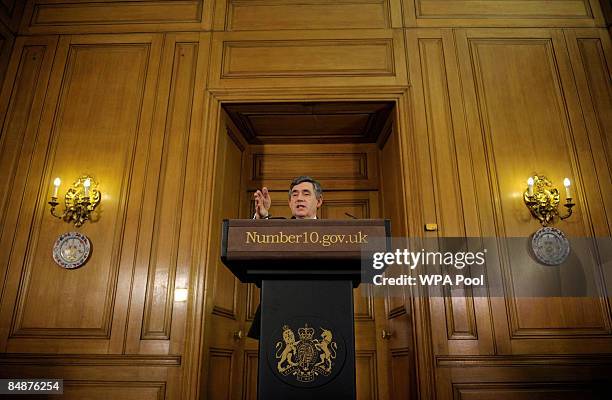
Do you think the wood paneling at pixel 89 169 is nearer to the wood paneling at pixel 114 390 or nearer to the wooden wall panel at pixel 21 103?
the wooden wall panel at pixel 21 103

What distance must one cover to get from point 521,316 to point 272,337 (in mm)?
2340

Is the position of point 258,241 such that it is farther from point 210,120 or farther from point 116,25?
point 116,25

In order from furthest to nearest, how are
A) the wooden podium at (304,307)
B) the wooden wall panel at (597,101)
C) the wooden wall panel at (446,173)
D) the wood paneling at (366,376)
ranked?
the wood paneling at (366,376), the wooden wall panel at (597,101), the wooden wall panel at (446,173), the wooden podium at (304,307)

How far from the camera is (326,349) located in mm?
1240

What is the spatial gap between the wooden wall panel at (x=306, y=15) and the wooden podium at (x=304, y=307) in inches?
118

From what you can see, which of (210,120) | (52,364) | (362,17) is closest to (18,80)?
(210,120)

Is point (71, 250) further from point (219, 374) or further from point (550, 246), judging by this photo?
point (550, 246)

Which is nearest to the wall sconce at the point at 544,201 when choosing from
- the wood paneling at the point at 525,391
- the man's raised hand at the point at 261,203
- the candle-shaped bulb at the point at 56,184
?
the wood paneling at the point at 525,391

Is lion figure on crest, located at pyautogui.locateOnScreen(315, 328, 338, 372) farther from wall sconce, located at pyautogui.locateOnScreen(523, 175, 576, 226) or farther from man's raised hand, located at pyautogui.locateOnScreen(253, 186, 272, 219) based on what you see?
wall sconce, located at pyautogui.locateOnScreen(523, 175, 576, 226)

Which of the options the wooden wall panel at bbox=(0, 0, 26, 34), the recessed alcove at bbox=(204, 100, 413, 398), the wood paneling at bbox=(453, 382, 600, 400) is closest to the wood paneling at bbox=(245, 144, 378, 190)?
the recessed alcove at bbox=(204, 100, 413, 398)

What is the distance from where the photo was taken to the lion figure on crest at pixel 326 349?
4.04 ft

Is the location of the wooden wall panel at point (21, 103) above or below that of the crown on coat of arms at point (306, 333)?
above

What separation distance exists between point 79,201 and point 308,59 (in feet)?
6.90

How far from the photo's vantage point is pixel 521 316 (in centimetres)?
295
